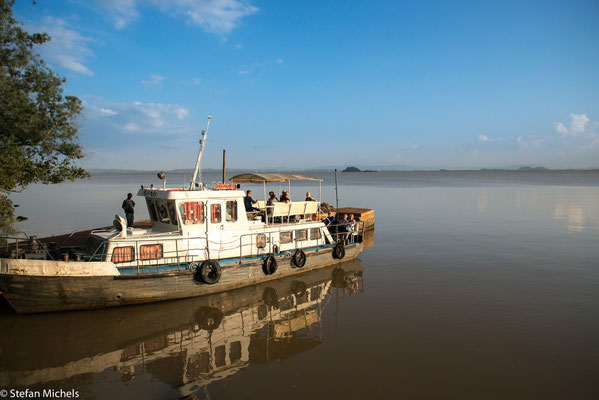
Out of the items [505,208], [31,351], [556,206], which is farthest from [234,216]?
[556,206]

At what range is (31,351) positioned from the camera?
8.81 metres

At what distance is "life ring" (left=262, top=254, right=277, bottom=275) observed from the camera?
13.8 m

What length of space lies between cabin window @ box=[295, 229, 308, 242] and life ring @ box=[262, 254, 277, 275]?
2155 mm

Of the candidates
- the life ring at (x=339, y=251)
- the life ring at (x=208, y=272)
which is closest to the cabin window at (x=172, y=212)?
the life ring at (x=208, y=272)

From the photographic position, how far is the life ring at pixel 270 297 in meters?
12.4

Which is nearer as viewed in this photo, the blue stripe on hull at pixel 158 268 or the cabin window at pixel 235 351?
the cabin window at pixel 235 351

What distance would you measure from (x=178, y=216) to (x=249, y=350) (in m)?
5.39

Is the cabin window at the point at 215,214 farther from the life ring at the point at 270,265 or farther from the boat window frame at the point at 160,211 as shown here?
the life ring at the point at 270,265

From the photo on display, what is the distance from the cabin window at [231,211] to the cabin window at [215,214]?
369 mm

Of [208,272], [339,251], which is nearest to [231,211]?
[208,272]

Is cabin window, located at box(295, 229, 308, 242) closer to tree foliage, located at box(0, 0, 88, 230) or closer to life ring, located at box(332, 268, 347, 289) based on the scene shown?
life ring, located at box(332, 268, 347, 289)

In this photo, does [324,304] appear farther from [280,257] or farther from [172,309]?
[172,309]

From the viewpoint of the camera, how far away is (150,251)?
11.9 meters

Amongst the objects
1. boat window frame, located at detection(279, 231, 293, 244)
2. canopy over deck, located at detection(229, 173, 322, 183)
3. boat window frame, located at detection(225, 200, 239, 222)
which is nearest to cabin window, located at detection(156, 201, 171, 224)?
boat window frame, located at detection(225, 200, 239, 222)
